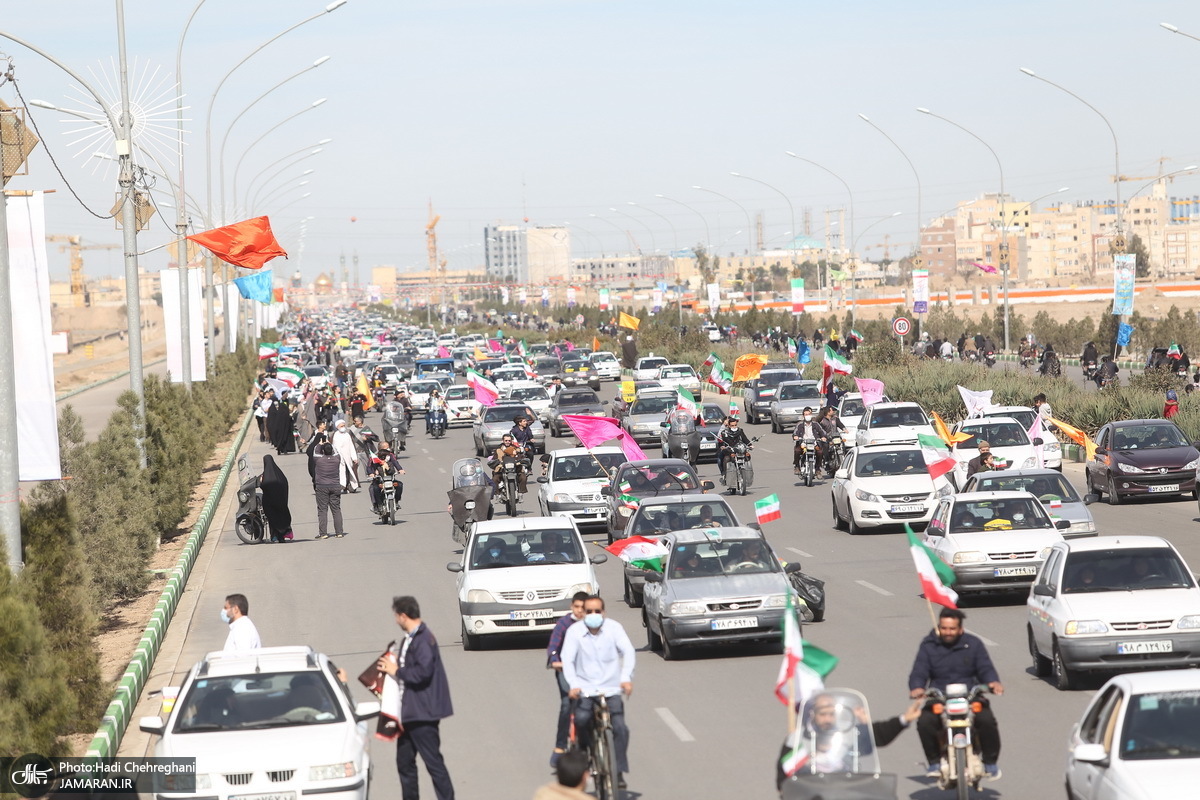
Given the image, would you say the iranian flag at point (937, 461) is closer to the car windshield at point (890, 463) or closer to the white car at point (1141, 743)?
the car windshield at point (890, 463)

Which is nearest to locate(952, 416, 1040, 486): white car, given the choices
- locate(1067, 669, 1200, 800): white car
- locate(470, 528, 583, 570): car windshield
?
locate(470, 528, 583, 570): car windshield

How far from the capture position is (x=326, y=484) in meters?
29.3

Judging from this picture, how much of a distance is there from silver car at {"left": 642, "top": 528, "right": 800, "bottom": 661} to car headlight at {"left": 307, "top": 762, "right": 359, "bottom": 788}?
638 centimetres

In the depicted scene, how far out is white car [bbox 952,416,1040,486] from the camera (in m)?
31.1

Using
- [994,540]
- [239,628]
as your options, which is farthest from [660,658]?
[239,628]

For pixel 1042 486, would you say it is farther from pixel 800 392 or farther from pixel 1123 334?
pixel 1123 334

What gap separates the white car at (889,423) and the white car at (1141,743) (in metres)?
27.4

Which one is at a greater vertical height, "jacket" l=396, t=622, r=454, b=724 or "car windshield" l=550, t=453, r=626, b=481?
"jacket" l=396, t=622, r=454, b=724

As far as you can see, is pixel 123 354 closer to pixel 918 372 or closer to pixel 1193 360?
pixel 1193 360

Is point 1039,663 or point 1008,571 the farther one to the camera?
point 1008,571

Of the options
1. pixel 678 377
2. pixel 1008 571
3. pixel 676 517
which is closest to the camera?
pixel 1008 571

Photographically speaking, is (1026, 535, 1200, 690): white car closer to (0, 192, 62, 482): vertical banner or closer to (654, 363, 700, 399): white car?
(0, 192, 62, 482): vertical banner

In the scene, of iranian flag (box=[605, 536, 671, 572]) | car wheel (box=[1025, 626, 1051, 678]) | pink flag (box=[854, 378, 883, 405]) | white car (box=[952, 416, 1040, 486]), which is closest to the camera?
car wheel (box=[1025, 626, 1051, 678])

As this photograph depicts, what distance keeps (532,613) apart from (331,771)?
24.5 feet
